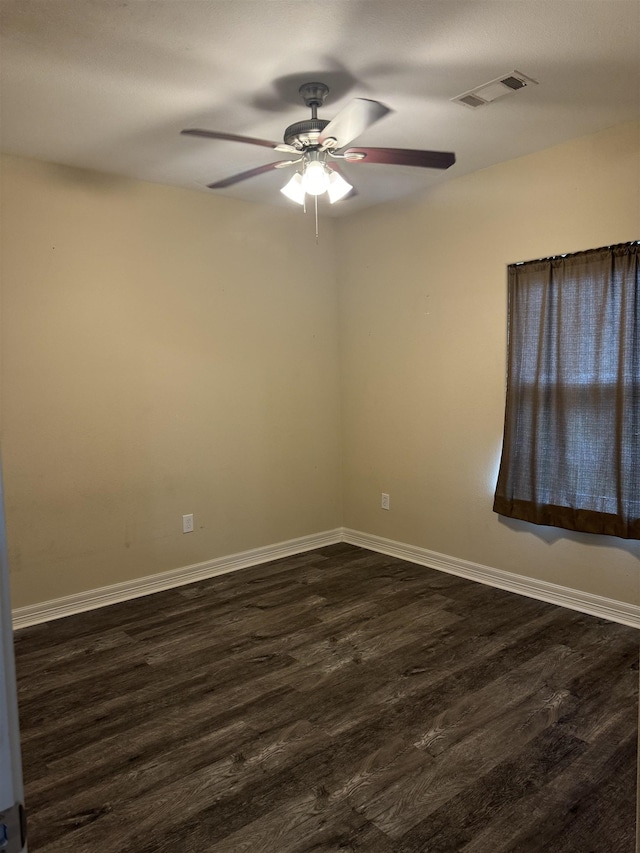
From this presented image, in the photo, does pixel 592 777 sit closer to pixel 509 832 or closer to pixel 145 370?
pixel 509 832

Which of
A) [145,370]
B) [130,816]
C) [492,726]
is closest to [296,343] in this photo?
[145,370]

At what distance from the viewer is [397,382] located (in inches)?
177

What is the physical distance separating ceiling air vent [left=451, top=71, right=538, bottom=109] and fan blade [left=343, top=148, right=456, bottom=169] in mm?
419

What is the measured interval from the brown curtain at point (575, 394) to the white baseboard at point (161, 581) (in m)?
1.63

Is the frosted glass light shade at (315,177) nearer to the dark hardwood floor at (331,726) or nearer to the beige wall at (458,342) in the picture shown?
the beige wall at (458,342)

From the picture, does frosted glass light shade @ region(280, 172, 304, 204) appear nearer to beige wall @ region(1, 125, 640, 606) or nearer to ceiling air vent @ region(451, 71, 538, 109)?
ceiling air vent @ region(451, 71, 538, 109)

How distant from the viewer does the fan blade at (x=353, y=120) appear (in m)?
2.16

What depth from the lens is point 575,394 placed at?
339cm

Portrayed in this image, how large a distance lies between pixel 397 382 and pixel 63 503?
7.86 ft

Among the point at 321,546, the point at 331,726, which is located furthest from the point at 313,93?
the point at 321,546

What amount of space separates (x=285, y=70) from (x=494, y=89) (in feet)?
3.01

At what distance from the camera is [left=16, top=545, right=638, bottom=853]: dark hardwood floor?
190 centimetres

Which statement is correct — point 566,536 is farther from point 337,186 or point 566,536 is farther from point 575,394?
point 337,186

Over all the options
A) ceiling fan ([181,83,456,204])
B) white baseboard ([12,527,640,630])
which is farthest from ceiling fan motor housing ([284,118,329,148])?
white baseboard ([12,527,640,630])
